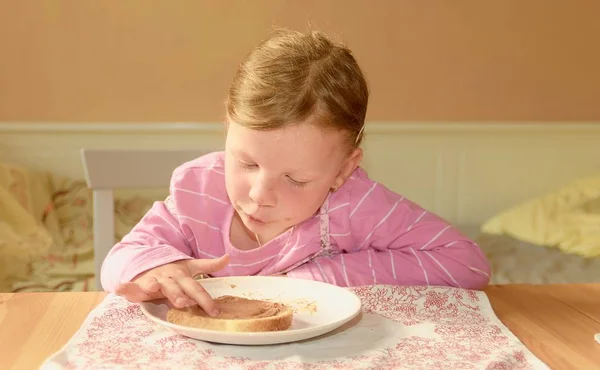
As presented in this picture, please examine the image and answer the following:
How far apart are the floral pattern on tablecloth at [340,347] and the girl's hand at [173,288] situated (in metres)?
0.03

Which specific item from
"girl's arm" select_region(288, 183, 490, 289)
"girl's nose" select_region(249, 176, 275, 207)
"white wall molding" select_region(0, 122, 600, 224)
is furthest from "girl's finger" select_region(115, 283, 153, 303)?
"white wall molding" select_region(0, 122, 600, 224)

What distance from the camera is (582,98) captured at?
2822 mm

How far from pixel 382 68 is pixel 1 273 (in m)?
1.41

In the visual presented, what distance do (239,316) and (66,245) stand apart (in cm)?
142

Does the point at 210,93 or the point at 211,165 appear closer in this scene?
the point at 211,165

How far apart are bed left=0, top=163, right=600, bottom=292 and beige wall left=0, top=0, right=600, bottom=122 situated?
0.34 metres

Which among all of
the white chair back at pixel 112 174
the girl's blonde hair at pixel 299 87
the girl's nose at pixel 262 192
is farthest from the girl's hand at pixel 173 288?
the white chair back at pixel 112 174

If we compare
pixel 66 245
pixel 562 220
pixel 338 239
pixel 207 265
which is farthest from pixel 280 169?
pixel 562 220

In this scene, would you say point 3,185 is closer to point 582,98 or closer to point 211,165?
point 211,165

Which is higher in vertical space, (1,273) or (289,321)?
(289,321)

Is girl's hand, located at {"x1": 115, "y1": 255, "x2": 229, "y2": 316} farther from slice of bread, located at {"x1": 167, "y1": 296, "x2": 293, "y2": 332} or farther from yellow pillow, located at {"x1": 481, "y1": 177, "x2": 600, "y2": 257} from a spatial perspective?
yellow pillow, located at {"x1": 481, "y1": 177, "x2": 600, "y2": 257}

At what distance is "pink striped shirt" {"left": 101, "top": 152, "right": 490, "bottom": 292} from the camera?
1148 millimetres

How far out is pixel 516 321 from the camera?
96 centimetres

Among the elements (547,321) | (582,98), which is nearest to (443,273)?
(547,321)
